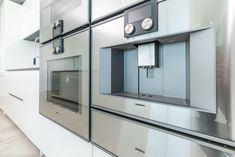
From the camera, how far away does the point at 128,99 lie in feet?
2.18

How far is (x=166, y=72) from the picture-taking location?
0.65 m

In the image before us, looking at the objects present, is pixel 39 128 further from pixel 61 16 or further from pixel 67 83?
pixel 61 16

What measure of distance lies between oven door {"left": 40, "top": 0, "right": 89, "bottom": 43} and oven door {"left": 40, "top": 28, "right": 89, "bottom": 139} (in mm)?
67

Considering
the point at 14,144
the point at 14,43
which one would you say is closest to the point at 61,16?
the point at 14,144

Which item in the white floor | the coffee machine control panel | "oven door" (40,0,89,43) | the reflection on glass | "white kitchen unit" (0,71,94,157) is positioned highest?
"oven door" (40,0,89,43)

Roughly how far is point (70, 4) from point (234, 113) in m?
1.06

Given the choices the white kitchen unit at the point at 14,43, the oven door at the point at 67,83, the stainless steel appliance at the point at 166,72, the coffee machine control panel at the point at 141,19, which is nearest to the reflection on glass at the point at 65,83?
the oven door at the point at 67,83

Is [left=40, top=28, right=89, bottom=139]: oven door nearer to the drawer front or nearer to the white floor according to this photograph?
the drawer front

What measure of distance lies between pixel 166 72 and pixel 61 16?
2.91 ft

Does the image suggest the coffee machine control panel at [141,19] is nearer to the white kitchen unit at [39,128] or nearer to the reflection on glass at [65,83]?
the reflection on glass at [65,83]

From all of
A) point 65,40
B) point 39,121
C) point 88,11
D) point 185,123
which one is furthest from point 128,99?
point 39,121

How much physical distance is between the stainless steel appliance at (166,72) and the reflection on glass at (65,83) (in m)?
0.18

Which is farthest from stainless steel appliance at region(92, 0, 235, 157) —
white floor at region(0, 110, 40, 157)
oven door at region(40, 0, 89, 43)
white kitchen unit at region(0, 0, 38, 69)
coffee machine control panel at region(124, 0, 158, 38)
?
white kitchen unit at region(0, 0, 38, 69)

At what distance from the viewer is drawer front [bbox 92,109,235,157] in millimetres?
475
